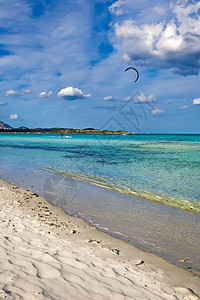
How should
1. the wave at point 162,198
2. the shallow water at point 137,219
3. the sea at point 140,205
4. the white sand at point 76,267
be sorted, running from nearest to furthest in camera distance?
the white sand at point 76,267
the shallow water at point 137,219
the sea at point 140,205
the wave at point 162,198

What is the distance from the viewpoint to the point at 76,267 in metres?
4.45

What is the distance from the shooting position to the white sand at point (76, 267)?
3.61m

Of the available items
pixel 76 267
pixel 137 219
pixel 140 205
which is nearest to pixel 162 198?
pixel 140 205

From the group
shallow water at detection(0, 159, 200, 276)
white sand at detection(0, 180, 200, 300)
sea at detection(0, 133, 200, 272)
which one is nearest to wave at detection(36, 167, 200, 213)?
sea at detection(0, 133, 200, 272)

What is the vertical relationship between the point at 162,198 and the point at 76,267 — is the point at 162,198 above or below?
below

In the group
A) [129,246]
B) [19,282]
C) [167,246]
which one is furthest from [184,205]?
[19,282]

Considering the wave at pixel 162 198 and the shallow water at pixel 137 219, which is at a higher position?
the wave at pixel 162 198

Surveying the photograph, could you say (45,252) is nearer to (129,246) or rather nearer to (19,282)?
(19,282)

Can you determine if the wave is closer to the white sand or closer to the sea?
the sea

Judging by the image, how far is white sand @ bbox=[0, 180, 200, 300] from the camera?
3.61 metres

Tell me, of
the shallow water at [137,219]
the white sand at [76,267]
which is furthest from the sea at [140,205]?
the white sand at [76,267]

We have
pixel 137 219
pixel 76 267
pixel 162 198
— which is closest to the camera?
pixel 76 267

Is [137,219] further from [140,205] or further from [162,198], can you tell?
[162,198]

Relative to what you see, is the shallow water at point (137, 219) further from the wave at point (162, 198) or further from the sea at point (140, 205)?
the wave at point (162, 198)
